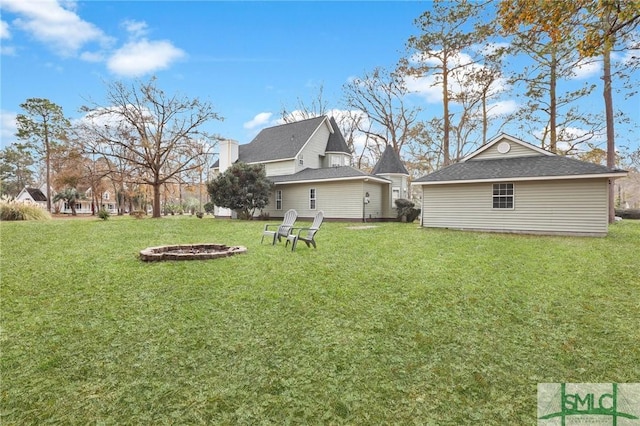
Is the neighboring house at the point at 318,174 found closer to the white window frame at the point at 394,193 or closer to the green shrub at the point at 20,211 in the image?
the white window frame at the point at 394,193

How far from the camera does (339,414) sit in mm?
2268

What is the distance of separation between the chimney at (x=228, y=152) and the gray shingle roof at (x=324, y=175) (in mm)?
3737

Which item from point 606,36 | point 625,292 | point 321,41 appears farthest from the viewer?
point 321,41

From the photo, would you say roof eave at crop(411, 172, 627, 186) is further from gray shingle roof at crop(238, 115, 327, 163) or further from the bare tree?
the bare tree

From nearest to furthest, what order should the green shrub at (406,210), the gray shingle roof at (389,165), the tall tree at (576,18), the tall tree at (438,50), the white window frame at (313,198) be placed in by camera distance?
the tall tree at (576,18), the tall tree at (438,50), the green shrub at (406,210), the white window frame at (313,198), the gray shingle roof at (389,165)

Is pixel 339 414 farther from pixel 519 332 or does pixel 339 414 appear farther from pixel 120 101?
pixel 120 101

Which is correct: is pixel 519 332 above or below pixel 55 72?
below

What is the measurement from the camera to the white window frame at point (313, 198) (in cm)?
1870

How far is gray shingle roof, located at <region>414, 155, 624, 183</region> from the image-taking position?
428 inches

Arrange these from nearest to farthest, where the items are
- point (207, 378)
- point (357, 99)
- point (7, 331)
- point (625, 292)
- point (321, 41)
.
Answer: point (207, 378) → point (7, 331) → point (625, 292) → point (321, 41) → point (357, 99)

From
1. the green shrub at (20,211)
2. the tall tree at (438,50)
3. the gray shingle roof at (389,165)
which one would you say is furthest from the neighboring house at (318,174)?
the green shrub at (20,211)

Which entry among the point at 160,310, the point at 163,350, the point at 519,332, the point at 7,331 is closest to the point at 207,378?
the point at 163,350

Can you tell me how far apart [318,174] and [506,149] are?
373 inches

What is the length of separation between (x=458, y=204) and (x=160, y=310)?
12.2 metres
